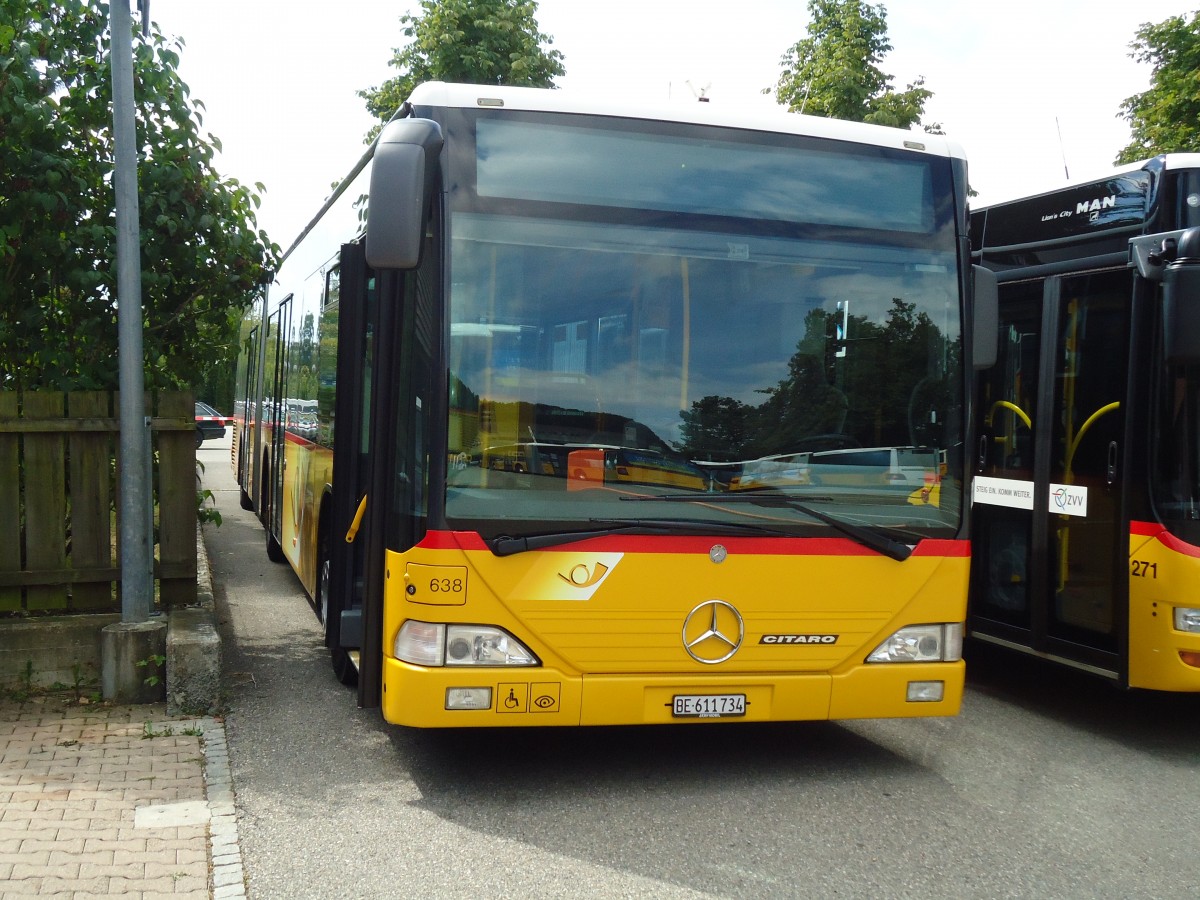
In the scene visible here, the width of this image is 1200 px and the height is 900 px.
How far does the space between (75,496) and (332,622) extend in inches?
66.8

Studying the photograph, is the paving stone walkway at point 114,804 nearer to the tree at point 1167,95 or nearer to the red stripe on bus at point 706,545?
the red stripe on bus at point 706,545

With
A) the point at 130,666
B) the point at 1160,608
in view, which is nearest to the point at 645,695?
the point at 1160,608

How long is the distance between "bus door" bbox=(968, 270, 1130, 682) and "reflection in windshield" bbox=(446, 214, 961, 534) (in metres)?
1.63

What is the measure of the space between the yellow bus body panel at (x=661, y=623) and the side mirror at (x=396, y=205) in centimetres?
121

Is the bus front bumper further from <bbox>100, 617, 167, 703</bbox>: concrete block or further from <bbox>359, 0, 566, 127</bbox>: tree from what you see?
<bbox>359, 0, 566, 127</bbox>: tree

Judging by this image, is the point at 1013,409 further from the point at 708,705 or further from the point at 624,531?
the point at 624,531

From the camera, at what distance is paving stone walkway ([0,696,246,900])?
14.7ft

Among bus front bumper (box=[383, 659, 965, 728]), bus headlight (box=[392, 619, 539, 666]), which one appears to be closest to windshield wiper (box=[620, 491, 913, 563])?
bus front bumper (box=[383, 659, 965, 728])

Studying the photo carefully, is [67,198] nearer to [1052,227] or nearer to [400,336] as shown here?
[400,336]

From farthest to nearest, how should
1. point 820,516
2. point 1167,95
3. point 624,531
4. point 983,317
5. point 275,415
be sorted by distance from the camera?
point 1167,95 < point 275,415 < point 983,317 < point 820,516 < point 624,531

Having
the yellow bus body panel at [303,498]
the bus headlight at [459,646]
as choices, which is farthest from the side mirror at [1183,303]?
the yellow bus body panel at [303,498]

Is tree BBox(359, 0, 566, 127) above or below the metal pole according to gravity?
above

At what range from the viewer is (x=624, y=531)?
541 centimetres

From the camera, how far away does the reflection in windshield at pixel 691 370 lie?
5332mm
